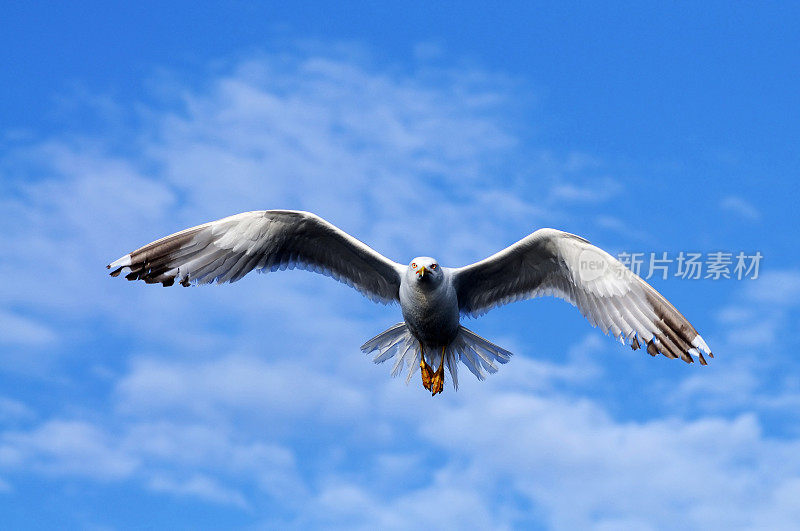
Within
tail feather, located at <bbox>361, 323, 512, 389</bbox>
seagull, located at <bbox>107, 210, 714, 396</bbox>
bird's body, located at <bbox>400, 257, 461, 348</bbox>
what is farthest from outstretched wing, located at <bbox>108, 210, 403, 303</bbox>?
tail feather, located at <bbox>361, 323, 512, 389</bbox>

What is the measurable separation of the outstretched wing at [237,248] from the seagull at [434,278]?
1 centimetres

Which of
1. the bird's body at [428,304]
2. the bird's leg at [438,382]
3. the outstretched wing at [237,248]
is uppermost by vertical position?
the outstretched wing at [237,248]

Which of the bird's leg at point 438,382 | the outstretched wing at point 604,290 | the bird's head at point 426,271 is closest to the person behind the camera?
the bird's head at point 426,271

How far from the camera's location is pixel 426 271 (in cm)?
1185

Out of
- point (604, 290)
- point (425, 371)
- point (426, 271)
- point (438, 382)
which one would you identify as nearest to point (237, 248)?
point (426, 271)

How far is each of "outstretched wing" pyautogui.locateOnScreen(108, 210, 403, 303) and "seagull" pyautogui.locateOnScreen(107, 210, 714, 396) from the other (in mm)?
13

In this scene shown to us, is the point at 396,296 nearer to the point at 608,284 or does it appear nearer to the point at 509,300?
the point at 509,300

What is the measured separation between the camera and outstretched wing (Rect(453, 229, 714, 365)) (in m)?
12.1

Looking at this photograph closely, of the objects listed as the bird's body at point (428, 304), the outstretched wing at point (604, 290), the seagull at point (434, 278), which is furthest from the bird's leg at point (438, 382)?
the outstretched wing at point (604, 290)

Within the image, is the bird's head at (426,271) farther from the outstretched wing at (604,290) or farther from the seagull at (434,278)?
the outstretched wing at (604,290)

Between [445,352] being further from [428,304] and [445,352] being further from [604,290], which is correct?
[604,290]

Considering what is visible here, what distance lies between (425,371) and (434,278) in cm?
191

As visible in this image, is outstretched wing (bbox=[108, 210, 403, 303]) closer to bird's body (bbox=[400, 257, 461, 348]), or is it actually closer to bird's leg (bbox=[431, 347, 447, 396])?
bird's body (bbox=[400, 257, 461, 348])

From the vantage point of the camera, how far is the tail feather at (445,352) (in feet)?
44.1
